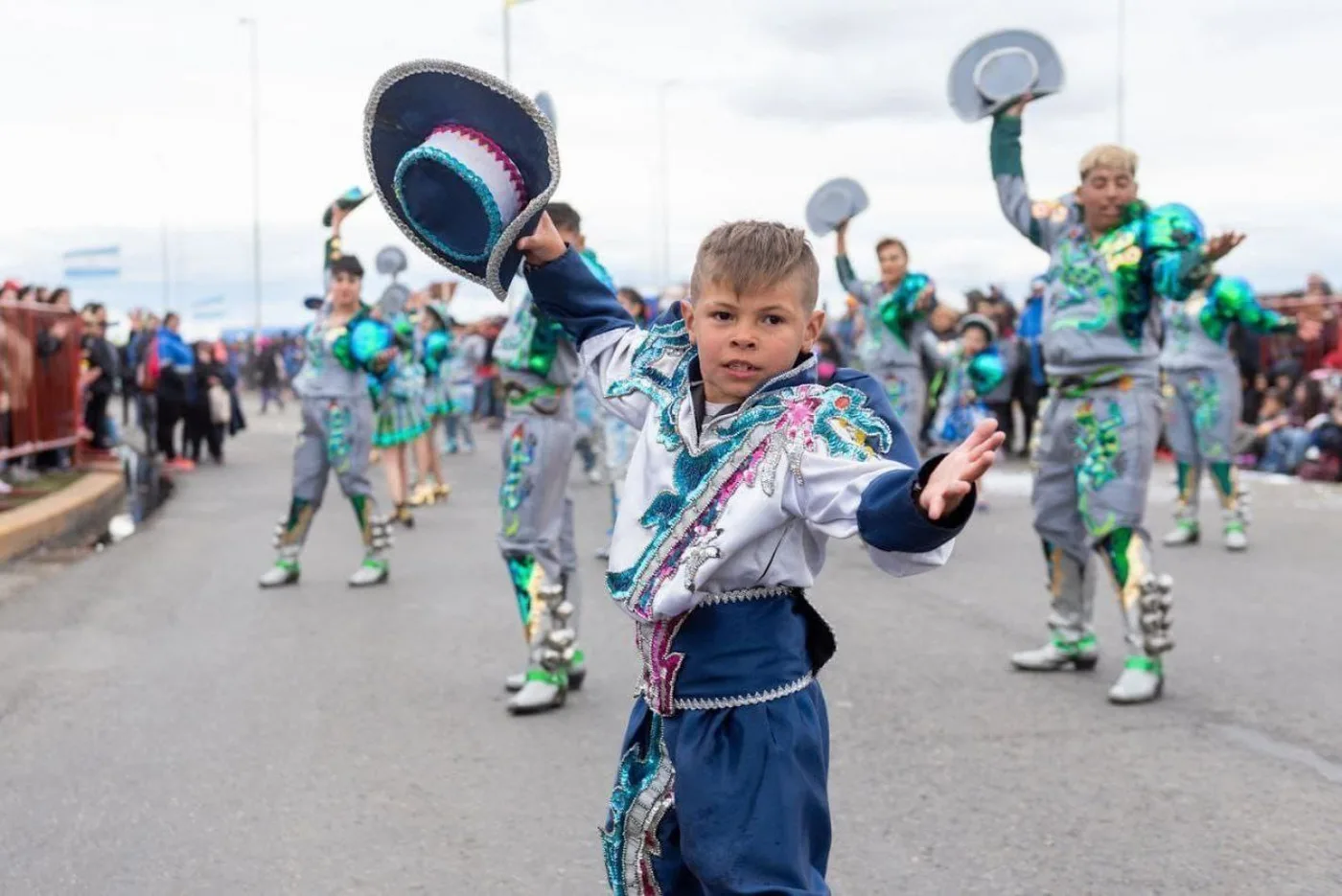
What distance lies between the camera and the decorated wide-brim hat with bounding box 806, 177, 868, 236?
32.5 feet

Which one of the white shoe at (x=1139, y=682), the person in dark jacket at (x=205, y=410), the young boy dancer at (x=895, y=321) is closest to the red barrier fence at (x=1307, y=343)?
the young boy dancer at (x=895, y=321)

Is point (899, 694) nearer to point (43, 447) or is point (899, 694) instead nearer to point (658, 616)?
point (658, 616)

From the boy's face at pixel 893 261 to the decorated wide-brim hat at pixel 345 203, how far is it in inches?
144

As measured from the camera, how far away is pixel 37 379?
15.4 meters

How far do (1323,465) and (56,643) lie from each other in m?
12.3

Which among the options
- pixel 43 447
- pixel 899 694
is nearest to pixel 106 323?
pixel 43 447

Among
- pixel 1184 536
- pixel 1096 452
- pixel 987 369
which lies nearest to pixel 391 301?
pixel 987 369

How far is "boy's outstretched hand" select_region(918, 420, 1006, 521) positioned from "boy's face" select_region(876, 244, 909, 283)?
819 cm

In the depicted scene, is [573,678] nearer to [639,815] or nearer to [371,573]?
Result: [371,573]

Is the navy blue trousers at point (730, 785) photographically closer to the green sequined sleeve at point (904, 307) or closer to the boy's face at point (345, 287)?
the boy's face at point (345, 287)

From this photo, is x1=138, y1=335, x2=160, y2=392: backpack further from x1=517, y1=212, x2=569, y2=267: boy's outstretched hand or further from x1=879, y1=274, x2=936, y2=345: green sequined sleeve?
x1=517, y1=212, x2=569, y2=267: boy's outstretched hand

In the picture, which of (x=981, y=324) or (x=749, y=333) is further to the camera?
(x=981, y=324)

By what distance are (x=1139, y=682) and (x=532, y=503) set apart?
253 centimetres

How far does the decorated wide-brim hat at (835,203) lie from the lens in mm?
9906
